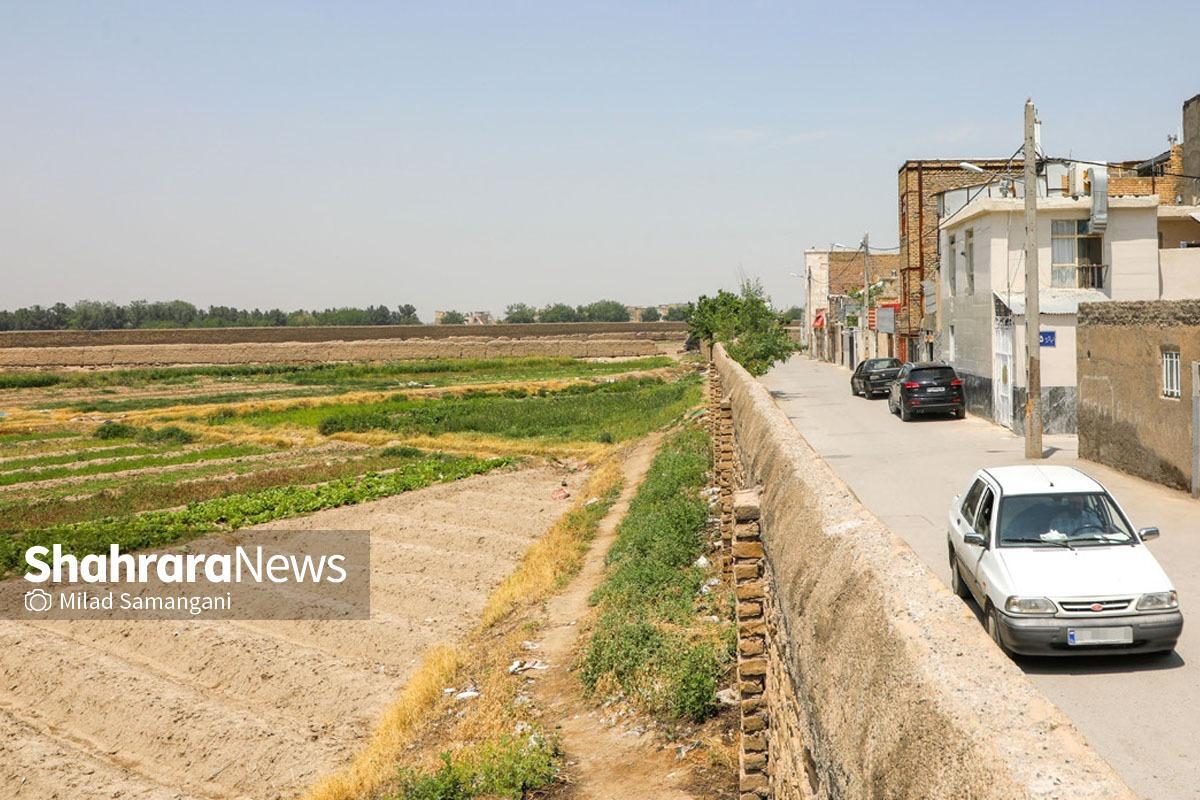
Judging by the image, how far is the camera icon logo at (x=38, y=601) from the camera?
63.4 feet

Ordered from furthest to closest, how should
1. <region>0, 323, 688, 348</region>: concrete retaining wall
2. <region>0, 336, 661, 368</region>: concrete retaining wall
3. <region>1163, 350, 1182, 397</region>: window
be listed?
<region>0, 323, 688, 348</region>: concrete retaining wall < <region>0, 336, 661, 368</region>: concrete retaining wall < <region>1163, 350, 1182, 397</region>: window

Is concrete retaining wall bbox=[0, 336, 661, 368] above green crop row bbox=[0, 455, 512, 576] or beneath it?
above

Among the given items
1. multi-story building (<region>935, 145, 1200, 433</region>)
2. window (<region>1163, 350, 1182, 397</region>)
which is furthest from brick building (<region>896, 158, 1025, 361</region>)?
window (<region>1163, 350, 1182, 397</region>)

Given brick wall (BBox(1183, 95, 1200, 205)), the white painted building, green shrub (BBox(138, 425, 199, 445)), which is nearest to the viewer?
the white painted building

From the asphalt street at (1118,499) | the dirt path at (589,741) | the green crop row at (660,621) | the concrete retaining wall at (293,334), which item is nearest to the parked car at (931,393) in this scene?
the asphalt street at (1118,499)

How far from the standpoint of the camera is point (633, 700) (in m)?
11.4

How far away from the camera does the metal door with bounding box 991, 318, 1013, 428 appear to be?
101 ft

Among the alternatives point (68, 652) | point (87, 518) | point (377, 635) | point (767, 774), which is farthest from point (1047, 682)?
point (87, 518)

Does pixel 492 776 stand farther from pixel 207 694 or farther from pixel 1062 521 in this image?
pixel 207 694

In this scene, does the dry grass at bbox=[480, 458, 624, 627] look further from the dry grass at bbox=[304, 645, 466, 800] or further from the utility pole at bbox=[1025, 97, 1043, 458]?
the utility pole at bbox=[1025, 97, 1043, 458]

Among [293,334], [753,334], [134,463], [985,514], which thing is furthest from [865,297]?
[293,334]

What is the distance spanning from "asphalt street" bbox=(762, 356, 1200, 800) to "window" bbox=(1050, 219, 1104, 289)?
4.91 m

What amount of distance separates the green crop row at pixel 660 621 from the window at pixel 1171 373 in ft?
29.4

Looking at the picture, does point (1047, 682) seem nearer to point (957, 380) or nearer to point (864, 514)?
point (864, 514)
